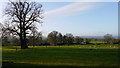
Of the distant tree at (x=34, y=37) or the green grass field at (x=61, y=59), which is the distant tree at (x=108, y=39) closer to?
the distant tree at (x=34, y=37)

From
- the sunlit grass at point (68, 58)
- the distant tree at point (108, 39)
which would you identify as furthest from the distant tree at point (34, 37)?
the distant tree at point (108, 39)

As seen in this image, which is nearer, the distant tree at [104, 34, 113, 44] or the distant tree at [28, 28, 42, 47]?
the distant tree at [28, 28, 42, 47]

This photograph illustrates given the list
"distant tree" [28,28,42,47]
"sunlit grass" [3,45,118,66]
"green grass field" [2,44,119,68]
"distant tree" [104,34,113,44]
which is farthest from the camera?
"distant tree" [104,34,113,44]

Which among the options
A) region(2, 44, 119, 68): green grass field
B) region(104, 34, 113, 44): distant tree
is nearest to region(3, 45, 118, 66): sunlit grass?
region(2, 44, 119, 68): green grass field

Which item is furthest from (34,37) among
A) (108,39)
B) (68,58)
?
(108,39)

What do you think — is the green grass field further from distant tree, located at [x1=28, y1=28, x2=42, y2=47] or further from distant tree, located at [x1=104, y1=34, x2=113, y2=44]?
distant tree, located at [x1=104, y1=34, x2=113, y2=44]

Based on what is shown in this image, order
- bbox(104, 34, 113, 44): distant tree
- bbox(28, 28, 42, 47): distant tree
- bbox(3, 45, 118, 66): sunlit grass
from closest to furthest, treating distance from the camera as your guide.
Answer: bbox(3, 45, 118, 66): sunlit grass, bbox(28, 28, 42, 47): distant tree, bbox(104, 34, 113, 44): distant tree

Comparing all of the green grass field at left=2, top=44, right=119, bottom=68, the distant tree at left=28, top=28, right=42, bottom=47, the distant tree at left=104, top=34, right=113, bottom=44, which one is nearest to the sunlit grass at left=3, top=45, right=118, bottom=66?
the green grass field at left=2, top=44, right=119, bottom=68

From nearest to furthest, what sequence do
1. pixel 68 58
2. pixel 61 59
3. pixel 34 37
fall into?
pixel 61 59 < pixel 68 58 < pixel 34 37

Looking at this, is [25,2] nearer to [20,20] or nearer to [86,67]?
[20,20]

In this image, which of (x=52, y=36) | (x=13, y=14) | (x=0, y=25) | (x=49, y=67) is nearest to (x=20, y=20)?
(x=13, y=14)

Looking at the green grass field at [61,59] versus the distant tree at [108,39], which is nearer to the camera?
the green grass field at [61,59]

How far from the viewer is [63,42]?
9238 centimetres

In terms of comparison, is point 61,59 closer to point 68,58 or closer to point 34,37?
point 68,58
